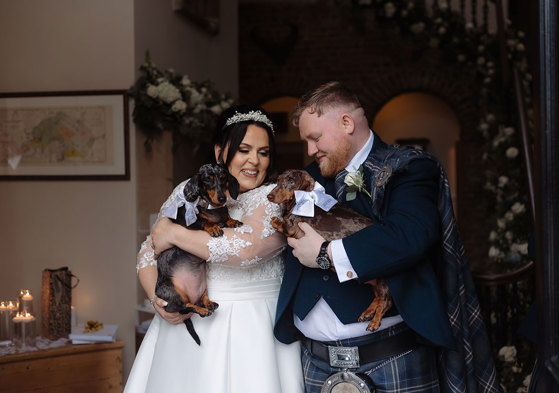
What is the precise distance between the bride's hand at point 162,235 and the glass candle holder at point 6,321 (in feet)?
6.98

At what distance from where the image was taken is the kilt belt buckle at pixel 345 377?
2059 mm

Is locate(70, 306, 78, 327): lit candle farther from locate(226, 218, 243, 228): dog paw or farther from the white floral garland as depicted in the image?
the white floral garland

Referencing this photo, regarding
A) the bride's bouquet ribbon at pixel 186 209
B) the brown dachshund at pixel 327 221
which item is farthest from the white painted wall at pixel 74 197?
the brown dachshund at pixel 327 221

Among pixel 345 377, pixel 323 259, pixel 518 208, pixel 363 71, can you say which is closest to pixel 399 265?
pixel 323 259

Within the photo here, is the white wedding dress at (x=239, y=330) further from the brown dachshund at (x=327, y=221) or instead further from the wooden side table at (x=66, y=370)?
the wooden side table at (x=66, y=370)

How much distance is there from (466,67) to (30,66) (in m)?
4.96

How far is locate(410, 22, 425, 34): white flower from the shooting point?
7.34 metres

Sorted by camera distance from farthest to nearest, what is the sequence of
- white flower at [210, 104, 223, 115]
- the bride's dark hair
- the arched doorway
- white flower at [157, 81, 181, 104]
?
the arched doorway, white flower at [210, 104, 223, 115], white flower at [157, 81, 181, 104], the bride's dark hair

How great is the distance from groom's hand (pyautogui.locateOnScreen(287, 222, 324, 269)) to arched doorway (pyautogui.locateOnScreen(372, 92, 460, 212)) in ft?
25.6

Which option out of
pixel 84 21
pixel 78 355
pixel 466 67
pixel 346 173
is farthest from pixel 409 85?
pixel 346 173

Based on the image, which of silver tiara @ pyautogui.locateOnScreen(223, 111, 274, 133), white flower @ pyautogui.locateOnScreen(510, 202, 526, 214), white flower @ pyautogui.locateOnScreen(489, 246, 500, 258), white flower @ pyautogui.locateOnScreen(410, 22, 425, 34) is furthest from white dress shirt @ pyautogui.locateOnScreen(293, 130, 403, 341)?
white flower @ pyautogui.locateOnScreen(410, 22, 425, 34)

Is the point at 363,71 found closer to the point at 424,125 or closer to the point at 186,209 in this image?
the point at 424,125

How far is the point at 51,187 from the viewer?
4488 mm

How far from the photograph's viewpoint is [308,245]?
6.51 ft
